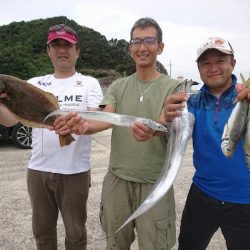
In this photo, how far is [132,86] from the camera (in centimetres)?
328

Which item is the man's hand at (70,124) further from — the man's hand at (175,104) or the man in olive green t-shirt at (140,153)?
the man's hand at (175,104)

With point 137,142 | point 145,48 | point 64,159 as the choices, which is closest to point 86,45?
point 64,159

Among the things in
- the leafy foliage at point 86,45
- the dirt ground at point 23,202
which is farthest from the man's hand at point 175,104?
the leafy foliage at point 86,45

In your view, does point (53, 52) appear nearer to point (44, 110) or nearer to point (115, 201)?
point (44, 110)

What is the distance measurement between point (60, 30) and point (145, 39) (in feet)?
3.00

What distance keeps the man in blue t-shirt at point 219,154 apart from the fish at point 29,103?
1135mm

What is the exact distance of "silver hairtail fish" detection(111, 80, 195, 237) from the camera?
2.47 metres

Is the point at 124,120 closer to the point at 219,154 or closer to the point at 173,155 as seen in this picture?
the point at 173,155

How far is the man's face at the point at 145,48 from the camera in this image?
10.4 feet

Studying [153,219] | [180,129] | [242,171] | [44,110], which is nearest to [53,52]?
[44,110]

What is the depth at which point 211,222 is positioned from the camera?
3.16 m

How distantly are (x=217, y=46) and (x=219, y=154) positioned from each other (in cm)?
84

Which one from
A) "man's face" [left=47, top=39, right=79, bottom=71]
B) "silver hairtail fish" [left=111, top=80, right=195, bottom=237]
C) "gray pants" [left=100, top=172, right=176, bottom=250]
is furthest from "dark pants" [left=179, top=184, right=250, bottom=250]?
"man's face" [left=47, top=39, right=79, bottom=71]

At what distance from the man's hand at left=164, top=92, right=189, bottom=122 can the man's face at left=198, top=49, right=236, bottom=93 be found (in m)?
0.40
